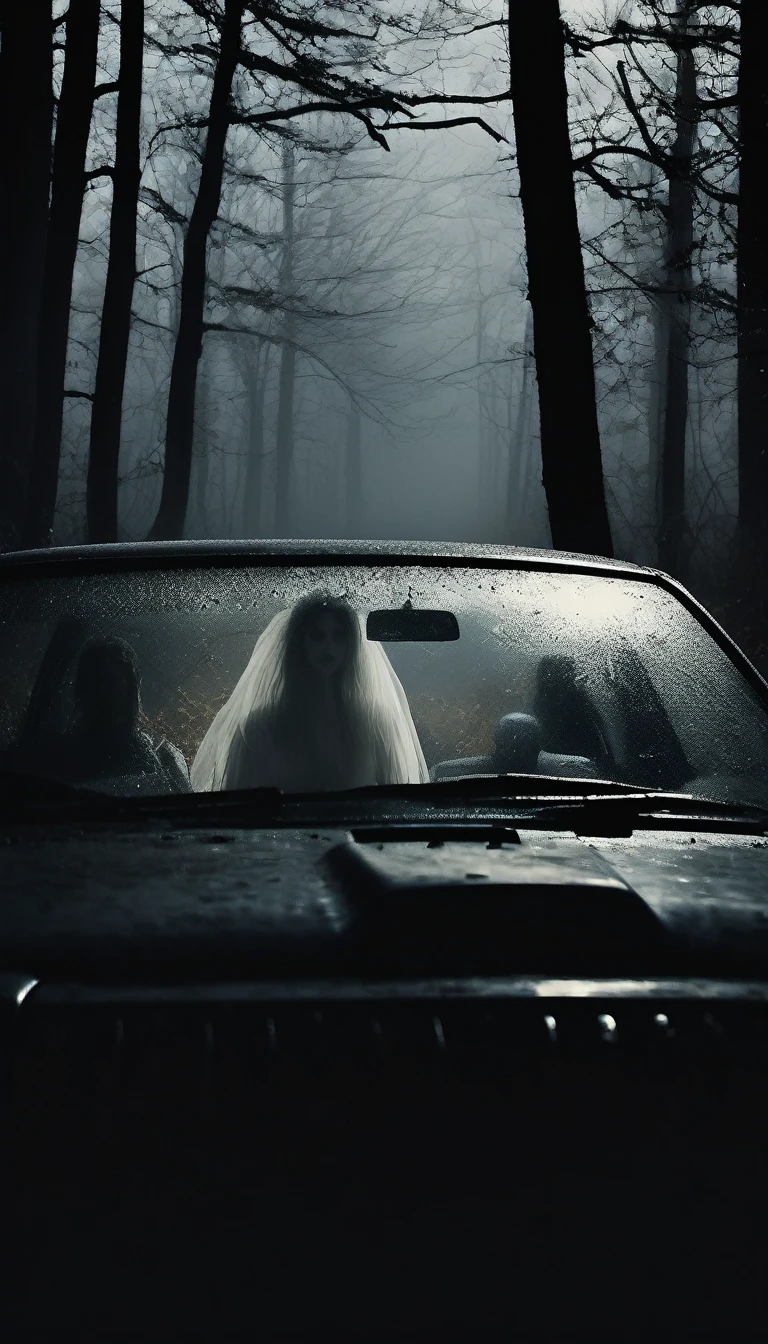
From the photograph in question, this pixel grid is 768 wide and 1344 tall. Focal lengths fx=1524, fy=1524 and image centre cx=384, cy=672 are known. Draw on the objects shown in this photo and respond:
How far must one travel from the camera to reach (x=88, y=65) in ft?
63.8

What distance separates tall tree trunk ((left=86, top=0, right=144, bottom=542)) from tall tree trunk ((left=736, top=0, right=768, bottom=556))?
8960mm

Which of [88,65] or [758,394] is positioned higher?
[88,65]

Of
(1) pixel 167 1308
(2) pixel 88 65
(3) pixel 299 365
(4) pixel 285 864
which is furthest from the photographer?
(3) pixel 299 365

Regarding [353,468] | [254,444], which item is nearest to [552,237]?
[254,444]

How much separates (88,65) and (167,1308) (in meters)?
20.2

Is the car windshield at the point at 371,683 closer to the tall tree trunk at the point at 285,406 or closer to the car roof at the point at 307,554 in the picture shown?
the car roof at the point at 307,554

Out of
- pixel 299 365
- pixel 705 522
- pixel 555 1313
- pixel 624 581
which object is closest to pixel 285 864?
pixel 555 1313

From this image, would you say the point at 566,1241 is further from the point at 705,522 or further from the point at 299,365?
the point at 299,365

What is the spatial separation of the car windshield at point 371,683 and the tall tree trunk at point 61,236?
16065 millimetres

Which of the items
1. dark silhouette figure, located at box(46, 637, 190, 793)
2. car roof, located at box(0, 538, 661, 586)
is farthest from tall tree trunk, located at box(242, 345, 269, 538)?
dark silhouette figure, located at box(46, 637, 190, 793)

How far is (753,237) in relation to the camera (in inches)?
630

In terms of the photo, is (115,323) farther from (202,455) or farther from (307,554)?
(202,455)

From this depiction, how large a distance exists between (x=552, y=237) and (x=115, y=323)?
12.9m

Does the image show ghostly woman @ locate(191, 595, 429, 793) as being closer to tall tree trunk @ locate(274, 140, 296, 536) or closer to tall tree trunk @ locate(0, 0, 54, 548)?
tall tree trunk @ locate(0, 0, 54, 548)
